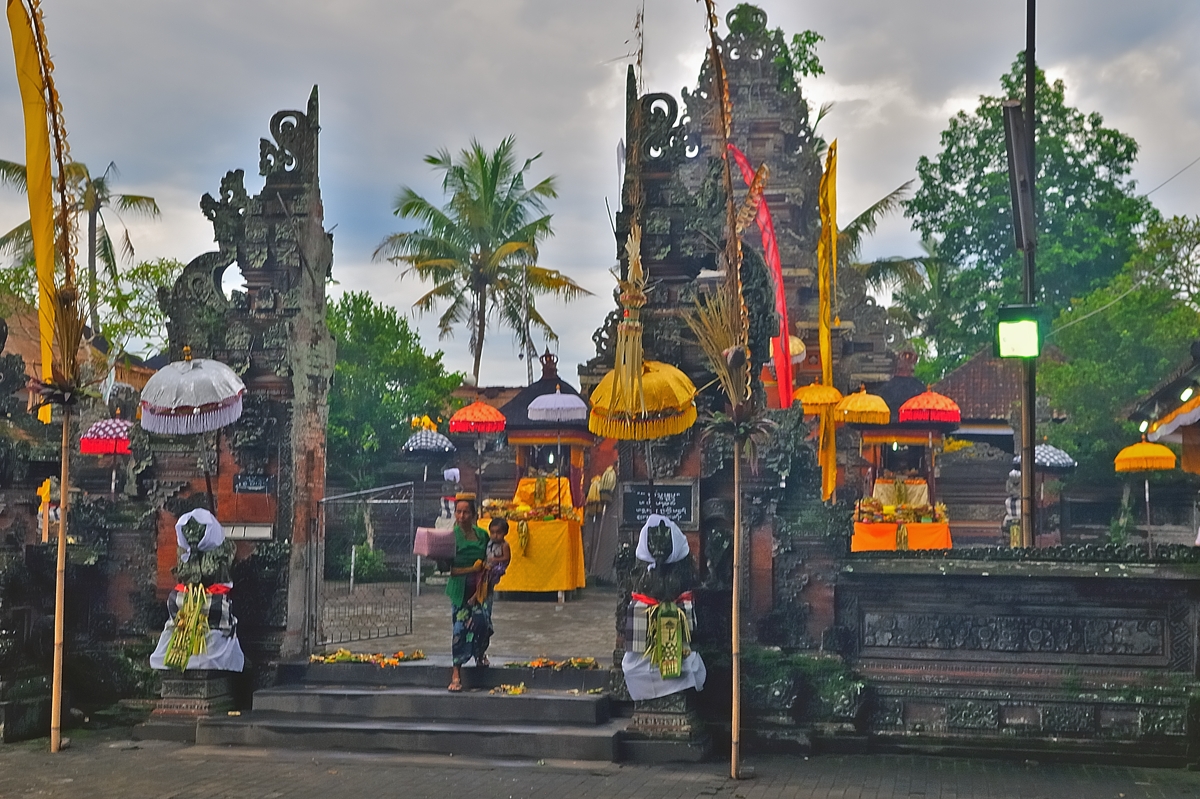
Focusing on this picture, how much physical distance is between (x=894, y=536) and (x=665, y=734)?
11.1m

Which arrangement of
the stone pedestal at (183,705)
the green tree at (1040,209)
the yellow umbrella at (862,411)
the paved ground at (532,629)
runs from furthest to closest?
the green tree at (1040,209), the yellow umbrella at (862,411), the paved ground at (532,629), the stone pedestal at (183,705)

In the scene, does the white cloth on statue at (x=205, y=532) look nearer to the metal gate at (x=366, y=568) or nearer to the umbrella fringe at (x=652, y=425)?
the metal gate at (x=366, y=568)

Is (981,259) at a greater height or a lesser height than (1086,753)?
greater

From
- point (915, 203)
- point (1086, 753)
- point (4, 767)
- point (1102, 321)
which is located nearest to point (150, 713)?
point (4, 767)

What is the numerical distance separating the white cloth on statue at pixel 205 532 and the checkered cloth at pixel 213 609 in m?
0.35

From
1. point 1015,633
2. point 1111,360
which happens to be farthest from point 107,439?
point 1111,360

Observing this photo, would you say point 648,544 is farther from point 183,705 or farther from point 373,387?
point 373,387

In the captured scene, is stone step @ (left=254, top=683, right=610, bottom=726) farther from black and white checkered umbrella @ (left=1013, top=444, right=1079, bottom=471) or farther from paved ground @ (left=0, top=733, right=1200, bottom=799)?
black and white checkered umbrella @ (left=1013, top=444, right=1079, bottom=471)

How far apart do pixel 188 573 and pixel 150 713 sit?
147 centimetres

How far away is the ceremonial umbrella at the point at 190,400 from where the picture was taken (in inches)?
446

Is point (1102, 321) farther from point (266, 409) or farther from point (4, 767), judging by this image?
point (4, 767)

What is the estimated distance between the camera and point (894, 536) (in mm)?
20312

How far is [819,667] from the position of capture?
1067 centimetres

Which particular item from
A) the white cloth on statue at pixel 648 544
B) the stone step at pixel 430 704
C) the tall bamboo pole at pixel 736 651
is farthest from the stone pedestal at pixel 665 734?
the white cloth on statue at pixel 648 544
